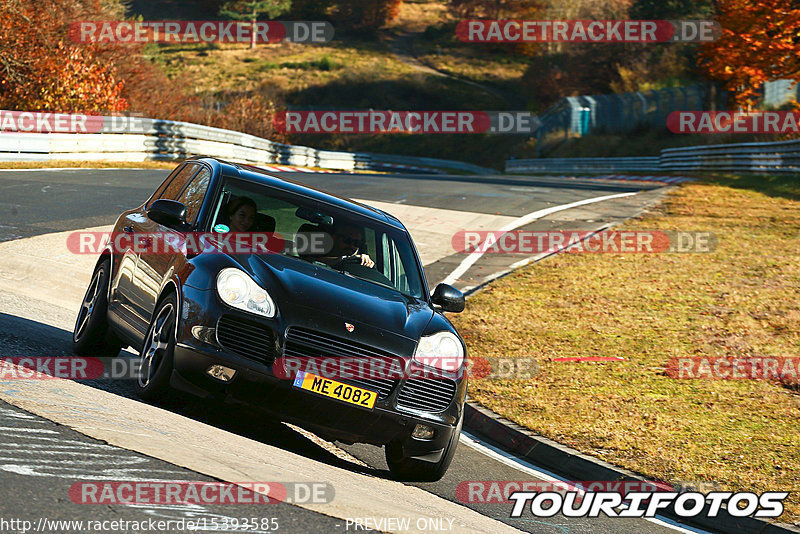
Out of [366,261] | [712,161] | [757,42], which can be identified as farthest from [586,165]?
[366,261]

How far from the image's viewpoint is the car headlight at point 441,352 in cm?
639

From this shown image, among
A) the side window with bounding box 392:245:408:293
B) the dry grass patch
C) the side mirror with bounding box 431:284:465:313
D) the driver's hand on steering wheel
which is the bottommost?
the dry grass patch

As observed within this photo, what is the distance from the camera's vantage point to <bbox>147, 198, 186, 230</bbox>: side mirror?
6.97 metres

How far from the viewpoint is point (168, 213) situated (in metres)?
6.95

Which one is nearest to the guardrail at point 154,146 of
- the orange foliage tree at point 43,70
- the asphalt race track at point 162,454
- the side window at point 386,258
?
the orange foliage tree at point 43,70

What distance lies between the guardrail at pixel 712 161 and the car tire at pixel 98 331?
2618 centimetres

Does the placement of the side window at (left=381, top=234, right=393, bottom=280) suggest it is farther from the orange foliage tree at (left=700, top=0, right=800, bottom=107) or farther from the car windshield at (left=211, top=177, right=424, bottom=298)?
the orange foliage tree at (left=700, top=0, right=800, bottom=107)

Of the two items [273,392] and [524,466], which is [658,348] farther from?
[273,392]

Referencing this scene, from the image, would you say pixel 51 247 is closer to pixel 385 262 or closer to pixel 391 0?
pixel 385 262

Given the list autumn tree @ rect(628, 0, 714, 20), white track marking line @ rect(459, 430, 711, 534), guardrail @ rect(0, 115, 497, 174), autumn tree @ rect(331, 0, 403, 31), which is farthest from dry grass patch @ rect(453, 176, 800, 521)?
autumn tree @ rect(331, 0, 403, 31)

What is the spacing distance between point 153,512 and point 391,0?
111251mm

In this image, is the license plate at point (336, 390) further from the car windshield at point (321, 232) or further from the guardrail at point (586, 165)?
Answer: the guardrail at point (586, 165)

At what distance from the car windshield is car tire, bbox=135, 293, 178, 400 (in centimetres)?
81

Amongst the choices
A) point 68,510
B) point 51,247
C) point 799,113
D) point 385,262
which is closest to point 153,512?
point 68,510
